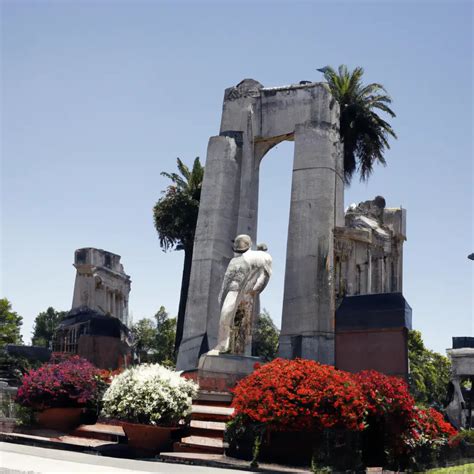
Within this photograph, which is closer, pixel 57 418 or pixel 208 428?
pixel 208 428

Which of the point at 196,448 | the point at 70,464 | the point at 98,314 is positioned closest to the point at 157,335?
the point at 98,314

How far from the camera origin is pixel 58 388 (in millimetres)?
13828

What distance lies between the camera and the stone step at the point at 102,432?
42.9 ft

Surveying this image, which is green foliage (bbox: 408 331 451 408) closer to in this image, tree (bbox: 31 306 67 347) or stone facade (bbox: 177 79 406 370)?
stone facade (bbox: 177 79 406 370)

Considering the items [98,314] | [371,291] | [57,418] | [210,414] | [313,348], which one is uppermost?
[371,291]

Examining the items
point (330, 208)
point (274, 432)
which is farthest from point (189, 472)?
point (330, 208)

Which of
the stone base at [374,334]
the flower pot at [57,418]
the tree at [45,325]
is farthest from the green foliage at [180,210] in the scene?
the tree at [45,325]

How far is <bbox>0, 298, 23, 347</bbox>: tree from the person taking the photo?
4581 cm

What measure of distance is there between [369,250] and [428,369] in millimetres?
26900

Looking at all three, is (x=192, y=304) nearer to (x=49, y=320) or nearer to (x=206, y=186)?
(x=206, y=186)

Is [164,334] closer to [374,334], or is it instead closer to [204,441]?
[374,334]

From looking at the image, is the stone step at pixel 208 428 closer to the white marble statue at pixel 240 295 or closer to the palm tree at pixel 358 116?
the white marble statue at pixel 240 295

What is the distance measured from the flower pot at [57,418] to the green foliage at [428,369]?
31872mm

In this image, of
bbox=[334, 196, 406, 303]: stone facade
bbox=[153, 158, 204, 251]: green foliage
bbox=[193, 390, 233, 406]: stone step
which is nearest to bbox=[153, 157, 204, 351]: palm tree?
bbox=[153, 158, 204, 251]: green foliage
